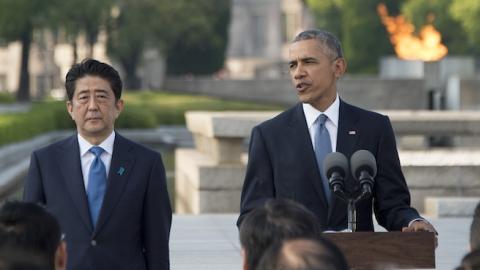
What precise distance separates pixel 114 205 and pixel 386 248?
1.34 m

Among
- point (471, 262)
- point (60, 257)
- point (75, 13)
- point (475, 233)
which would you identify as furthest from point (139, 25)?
point (471, 262)

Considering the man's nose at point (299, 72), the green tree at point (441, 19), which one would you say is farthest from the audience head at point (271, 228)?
the green tree at point (441, 19)

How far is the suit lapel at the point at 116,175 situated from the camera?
6.81m

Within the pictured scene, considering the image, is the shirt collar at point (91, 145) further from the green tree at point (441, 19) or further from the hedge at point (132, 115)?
the green tree at point (441, 19)

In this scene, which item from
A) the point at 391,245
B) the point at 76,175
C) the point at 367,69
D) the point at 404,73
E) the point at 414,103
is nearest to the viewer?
the point at 391,245

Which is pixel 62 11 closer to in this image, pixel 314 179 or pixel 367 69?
pixel 367 69

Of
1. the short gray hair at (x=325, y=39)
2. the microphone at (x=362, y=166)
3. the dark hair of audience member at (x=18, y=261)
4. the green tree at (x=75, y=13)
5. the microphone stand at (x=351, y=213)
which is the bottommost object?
the microphone stand at (x=351, y=213)

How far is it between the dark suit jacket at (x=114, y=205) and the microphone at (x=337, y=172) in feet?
2.95

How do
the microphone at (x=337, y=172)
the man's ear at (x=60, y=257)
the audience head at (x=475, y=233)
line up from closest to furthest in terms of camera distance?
Answer: 1. the man's ear at (x=60, y=257)
2. the audience head at (x=475, y=233)
3. the microphone at (x=337, y=172)

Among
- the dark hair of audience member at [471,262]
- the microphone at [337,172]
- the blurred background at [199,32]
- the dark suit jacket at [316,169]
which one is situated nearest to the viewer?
the dark hair of audience member at [471,262]

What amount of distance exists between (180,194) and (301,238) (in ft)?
66.0

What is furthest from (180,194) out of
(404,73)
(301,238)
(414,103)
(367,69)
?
(367,69)

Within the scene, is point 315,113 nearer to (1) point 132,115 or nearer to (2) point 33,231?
(2) point 33,231

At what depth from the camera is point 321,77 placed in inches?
281
